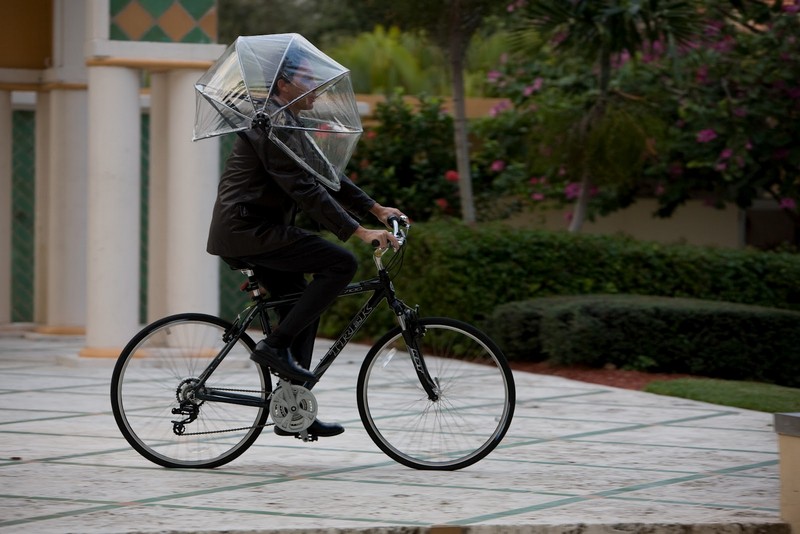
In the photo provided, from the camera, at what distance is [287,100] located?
6.22m

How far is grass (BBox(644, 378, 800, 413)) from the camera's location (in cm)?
875

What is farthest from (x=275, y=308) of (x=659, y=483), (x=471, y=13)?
(x=471, y=13)

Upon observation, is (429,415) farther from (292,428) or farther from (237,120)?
(237,120)

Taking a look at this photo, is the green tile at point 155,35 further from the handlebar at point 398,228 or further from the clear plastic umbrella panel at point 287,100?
the handlebar at point 398,228

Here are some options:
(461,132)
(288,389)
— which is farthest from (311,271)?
(461,132)

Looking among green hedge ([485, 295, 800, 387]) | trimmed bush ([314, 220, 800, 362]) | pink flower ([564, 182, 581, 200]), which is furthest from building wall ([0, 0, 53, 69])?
pink flower ([564, 182, 581, 200])

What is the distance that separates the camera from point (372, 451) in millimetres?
6836

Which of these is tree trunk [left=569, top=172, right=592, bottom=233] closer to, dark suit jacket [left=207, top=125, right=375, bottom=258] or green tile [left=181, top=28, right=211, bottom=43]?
green tile [left=181, top=28, right=211, bottom=43]

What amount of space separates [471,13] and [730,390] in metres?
4.77

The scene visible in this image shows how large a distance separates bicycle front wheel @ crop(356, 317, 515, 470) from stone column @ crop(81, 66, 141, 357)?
13.4 feet

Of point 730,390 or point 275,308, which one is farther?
point 730,390

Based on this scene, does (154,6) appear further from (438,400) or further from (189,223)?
(438,400)

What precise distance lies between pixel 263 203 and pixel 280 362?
0.73m

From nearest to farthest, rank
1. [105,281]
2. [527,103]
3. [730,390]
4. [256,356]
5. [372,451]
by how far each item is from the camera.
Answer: [256,356] → [372,451] → [730,390] → [105,281] → [527,103]
